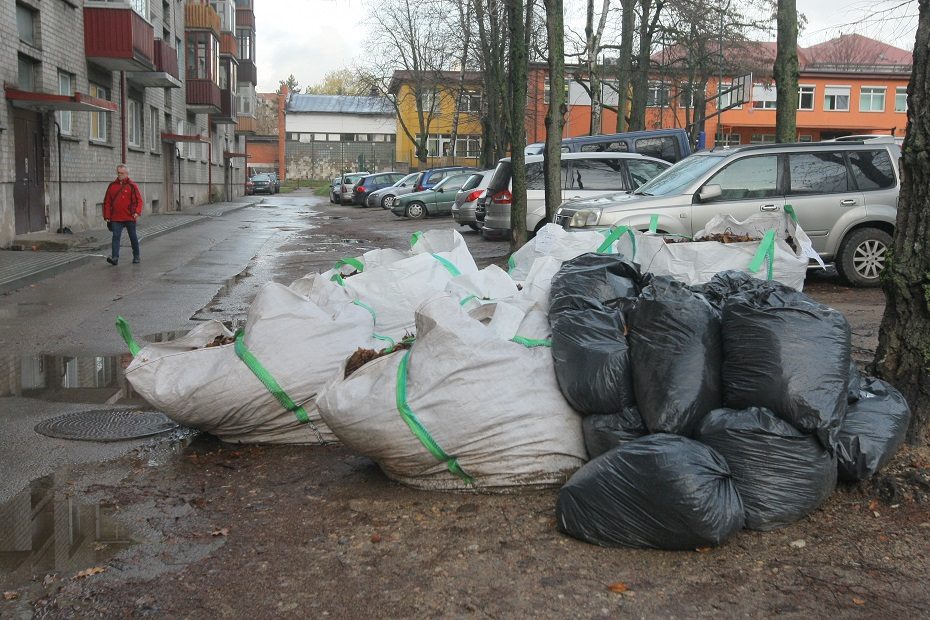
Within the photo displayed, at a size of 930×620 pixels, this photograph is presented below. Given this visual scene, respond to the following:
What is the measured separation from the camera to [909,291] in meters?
4.46

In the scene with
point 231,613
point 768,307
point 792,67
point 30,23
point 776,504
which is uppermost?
point 30,23

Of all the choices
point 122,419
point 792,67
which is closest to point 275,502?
point 122,419

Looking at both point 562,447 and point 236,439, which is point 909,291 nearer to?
point 562,447

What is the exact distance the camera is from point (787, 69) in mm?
15625

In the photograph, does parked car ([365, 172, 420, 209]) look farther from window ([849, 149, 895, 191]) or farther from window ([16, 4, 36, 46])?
window ([849, 149, 895, 191])

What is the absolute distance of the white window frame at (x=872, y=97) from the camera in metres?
62.5

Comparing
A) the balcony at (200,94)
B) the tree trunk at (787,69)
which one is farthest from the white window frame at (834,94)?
the tree trunk at (787,69)

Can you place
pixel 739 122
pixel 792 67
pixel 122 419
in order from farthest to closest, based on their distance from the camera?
pixel 739 122
pixel 792 67
pixel 122 419

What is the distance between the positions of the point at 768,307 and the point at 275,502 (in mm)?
2349

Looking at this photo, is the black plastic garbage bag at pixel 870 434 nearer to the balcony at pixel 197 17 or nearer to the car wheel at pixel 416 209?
the car wheel at pixel 416 209

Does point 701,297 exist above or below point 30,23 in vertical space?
below

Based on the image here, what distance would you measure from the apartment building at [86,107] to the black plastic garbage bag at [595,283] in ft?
47.2

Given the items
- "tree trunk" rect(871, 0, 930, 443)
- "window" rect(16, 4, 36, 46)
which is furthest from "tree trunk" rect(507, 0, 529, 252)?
"window" rect(16, 4, 36, 46)

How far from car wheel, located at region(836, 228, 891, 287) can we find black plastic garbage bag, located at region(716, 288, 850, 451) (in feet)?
25.5
